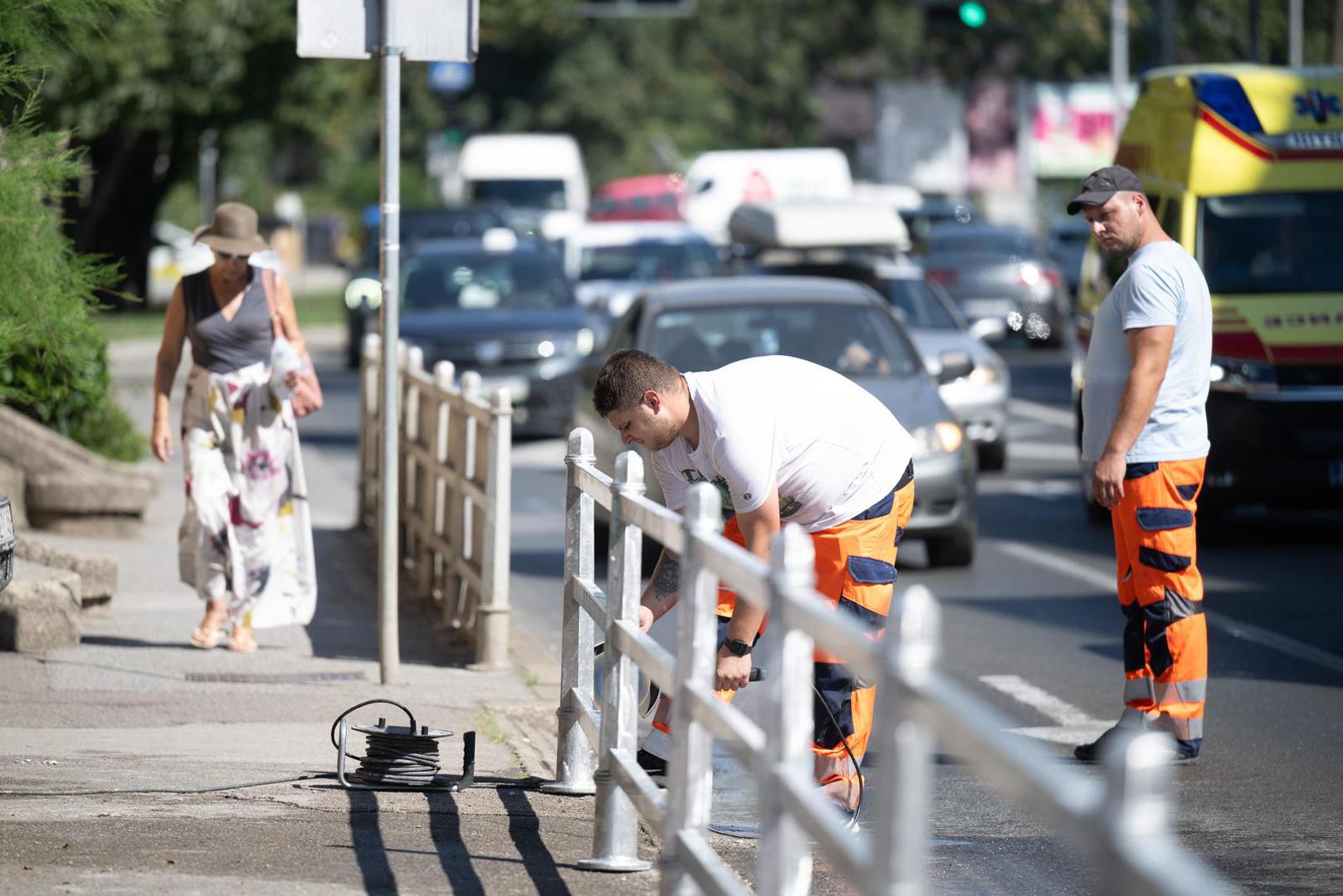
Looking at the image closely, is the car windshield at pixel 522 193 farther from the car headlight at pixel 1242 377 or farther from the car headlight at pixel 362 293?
the car headlight at pixel 1242 377

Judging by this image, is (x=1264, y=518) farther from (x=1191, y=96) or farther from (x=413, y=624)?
(x=413, y=624)

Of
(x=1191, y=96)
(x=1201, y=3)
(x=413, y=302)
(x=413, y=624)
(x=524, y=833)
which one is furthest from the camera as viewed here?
(x=1201, y=3)

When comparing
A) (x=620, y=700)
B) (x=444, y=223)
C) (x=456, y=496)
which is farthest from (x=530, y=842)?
(x=444, y=223)

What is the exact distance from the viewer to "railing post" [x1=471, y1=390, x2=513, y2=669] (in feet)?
28.8

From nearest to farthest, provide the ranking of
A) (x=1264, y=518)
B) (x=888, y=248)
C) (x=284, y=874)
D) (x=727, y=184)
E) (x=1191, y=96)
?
(x=284, y=874), (x=1191, y=96), (x=1264, y=518), (x=888, y=248), (x=727, y=184)

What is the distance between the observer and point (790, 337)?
11.9 m

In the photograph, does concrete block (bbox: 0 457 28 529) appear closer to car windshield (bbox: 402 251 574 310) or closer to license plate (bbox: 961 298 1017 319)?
car windshield (bbox: 402 251 574 310)

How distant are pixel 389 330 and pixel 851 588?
2.67 meters

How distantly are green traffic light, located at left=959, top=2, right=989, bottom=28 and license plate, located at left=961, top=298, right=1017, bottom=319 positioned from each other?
665 cm

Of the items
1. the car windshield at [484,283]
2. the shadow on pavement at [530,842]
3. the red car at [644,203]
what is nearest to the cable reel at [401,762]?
the shadow on pavement at [530,842]

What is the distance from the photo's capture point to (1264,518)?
560 inches

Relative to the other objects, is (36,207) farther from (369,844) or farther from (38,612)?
(369,844)

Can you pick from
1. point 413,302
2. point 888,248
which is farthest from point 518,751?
point 413,302

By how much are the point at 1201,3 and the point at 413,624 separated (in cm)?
4775
